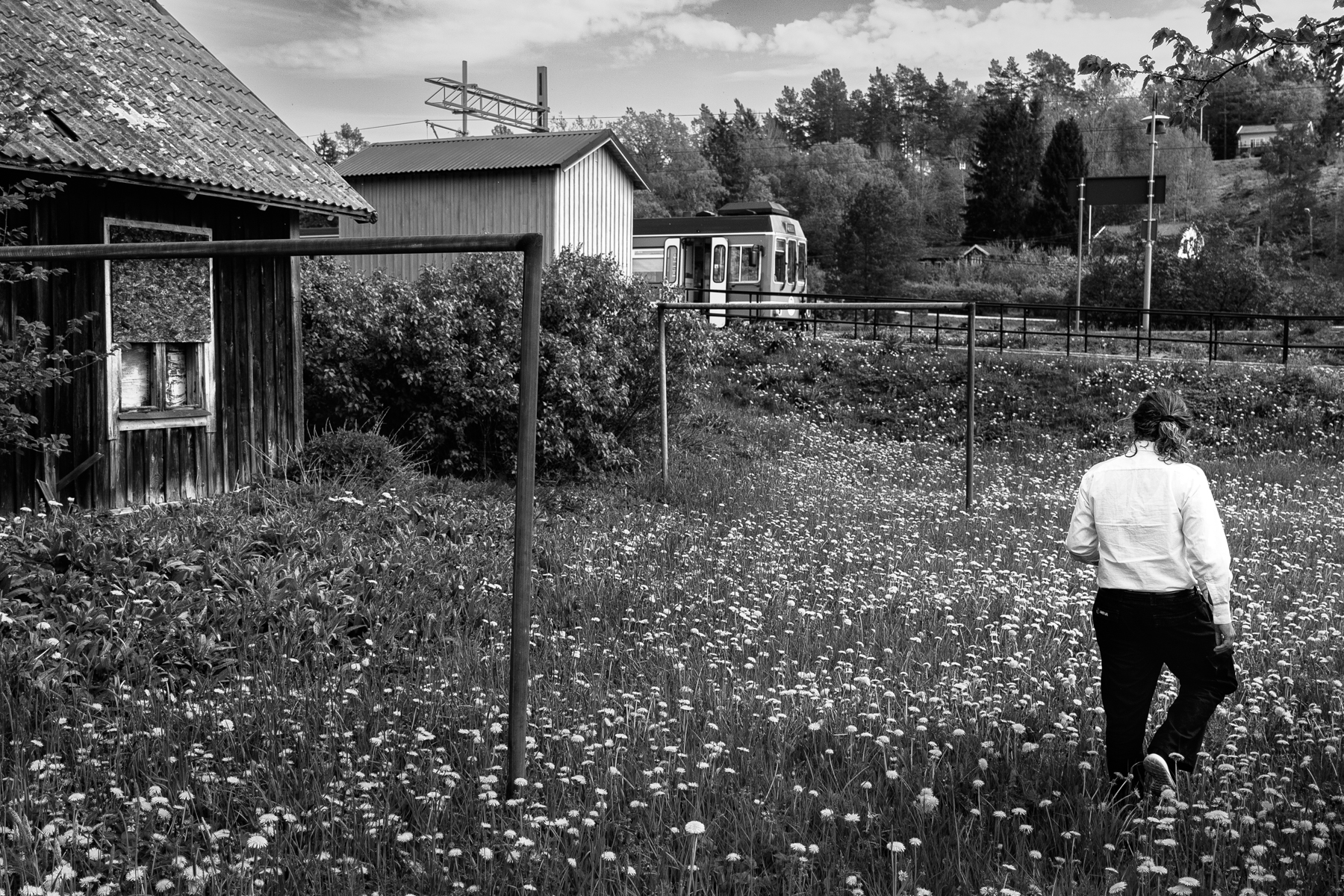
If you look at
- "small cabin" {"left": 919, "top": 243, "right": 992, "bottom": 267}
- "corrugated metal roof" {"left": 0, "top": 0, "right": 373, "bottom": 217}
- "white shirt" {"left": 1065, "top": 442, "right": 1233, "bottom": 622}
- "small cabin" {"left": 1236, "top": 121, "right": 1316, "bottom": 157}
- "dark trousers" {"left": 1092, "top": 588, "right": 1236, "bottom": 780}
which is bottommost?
"dark trousers" {"left": 1092, "top": 588, "right": 1236, "bottom": 780}

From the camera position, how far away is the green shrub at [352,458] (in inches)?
440

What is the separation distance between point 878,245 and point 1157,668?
62849 mm

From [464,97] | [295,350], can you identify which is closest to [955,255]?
[464,97]

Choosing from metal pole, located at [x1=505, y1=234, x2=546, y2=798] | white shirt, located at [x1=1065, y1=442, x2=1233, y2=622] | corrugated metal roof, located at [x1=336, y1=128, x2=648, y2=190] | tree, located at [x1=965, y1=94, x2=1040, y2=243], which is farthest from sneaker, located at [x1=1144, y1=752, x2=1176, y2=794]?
tree, located at [x1=965, y1=94, x2=1040, y2=243]

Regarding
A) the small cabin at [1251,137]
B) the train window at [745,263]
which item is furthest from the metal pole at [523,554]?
the small cabin at [1251,137]

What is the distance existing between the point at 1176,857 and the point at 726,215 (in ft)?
104

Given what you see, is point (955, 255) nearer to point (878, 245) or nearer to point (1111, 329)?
point (878, 245)

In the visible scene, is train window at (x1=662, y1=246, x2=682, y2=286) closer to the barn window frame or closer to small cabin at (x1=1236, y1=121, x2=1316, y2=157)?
the barn window frame

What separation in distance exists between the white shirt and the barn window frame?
29.1 feet

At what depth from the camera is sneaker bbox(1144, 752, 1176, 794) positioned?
4410 mm

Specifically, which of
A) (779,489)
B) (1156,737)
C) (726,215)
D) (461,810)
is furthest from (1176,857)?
(726,215)

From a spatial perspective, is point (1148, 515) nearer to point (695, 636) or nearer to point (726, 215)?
point (695, 636)

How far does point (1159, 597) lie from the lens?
4531 mm

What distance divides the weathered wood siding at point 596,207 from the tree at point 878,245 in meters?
38.1
